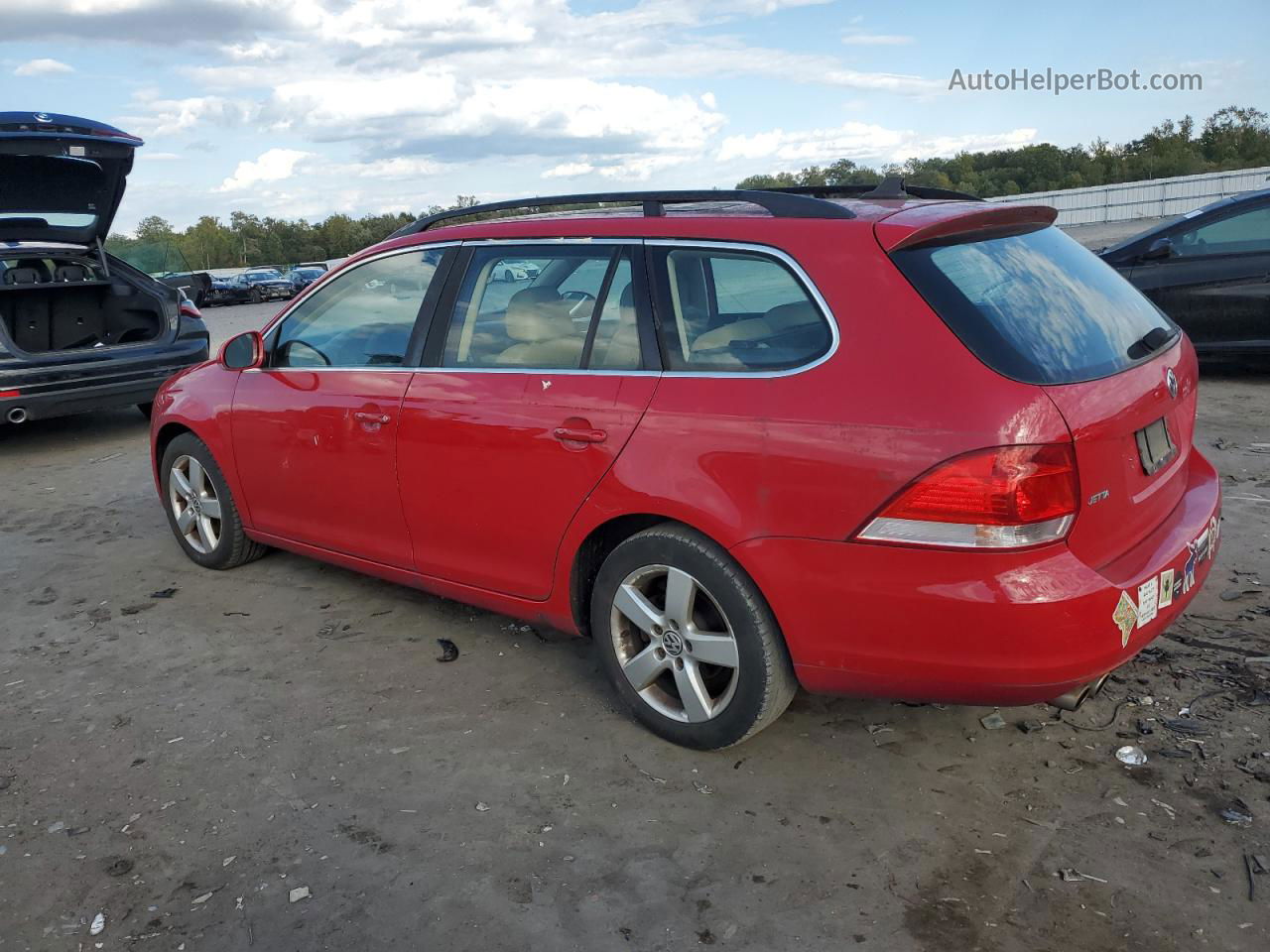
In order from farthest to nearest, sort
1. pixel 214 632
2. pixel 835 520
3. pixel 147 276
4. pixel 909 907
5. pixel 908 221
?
pixel 147 276, pixel 214 632, pixel 908 221, pixel 835 520, pixel 909 907

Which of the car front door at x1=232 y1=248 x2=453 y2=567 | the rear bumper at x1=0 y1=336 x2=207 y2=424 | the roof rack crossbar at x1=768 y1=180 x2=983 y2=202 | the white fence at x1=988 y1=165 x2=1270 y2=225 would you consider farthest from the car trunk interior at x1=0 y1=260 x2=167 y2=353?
the white fence at x1=988 y1=165 x2=1270 y2=225

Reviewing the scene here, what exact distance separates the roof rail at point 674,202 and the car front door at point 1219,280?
6463mm

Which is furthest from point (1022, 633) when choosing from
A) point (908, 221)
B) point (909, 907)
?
point (908, 221)

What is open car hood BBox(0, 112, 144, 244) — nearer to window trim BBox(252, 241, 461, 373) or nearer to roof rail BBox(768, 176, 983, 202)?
window trim BBox(252, 241, 461, 373)

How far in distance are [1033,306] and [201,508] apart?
4.18 metres

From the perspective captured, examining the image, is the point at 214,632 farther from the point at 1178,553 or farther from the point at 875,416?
the point at 1178,553

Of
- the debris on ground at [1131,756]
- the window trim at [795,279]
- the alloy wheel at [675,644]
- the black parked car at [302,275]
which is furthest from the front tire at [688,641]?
the black parked car at [302,275]

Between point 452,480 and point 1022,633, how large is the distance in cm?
212

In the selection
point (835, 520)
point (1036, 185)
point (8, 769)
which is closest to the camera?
point (835, 520)

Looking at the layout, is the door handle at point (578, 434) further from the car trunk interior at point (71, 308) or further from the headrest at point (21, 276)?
the headrest at point (21, 276)

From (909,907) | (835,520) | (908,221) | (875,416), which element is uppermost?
(908,221)

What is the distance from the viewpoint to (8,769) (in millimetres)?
3666

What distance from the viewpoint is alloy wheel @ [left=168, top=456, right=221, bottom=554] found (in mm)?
5547

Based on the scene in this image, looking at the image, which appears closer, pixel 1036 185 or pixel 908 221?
pixel 908 221
